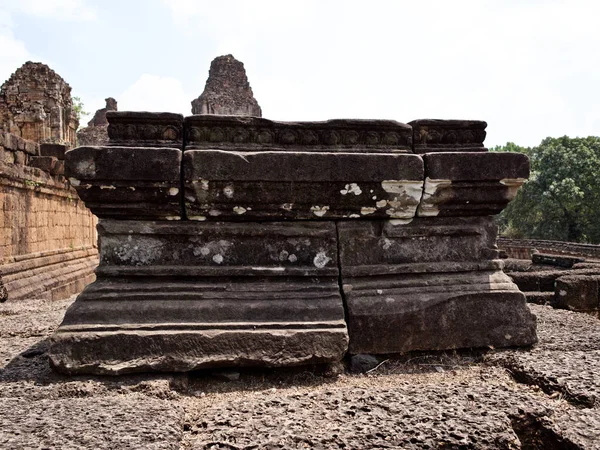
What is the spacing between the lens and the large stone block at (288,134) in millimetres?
2338

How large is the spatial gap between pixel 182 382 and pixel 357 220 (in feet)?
3.79

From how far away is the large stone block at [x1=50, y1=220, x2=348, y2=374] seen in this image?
77.8 inches

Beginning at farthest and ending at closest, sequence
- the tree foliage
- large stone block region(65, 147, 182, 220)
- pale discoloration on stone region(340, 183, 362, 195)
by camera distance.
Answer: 1. the tree foliage
2. pale discoloration on stone region(340, 183, 362, 195)
3. large stone block region(65, 147, 182, 220)

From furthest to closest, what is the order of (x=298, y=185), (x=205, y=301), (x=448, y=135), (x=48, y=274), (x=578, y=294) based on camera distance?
(x=48, y=274), (x=578, y=294), (x=448, y=135), (x=298, y=185), (x=205, y=301)

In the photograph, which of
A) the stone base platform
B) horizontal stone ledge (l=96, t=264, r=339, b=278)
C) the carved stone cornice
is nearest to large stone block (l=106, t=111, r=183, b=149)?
horizontal stone ledge (l=96, t=264, r=339, b=278)

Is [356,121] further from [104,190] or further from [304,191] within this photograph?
[104,190]

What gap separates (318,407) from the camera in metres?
1.57

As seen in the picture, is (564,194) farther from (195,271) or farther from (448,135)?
(195,271)

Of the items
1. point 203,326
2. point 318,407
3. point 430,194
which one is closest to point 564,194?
point 430,194

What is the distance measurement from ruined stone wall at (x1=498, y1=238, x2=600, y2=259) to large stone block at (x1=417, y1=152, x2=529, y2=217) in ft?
56.3

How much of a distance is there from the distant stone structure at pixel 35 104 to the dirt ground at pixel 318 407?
14218mm

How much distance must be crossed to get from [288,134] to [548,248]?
2108 cm

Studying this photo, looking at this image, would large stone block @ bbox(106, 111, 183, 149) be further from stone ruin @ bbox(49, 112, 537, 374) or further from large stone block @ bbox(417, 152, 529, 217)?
large stone block @ bbox(417, 152, 529, 217)

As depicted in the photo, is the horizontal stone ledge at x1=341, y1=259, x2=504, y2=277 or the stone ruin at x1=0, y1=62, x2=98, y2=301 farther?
the stone ruin at x1=0, y1=62, x2=98, y2=301
